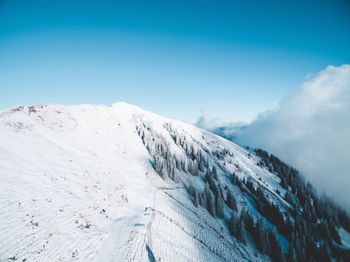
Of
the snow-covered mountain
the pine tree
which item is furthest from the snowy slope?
the pine tree

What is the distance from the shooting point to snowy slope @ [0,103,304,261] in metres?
22.2

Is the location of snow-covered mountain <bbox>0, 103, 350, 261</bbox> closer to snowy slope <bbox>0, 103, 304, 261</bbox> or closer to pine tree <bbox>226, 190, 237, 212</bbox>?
snowy slope <bbox>0, 103, 304, 261</bbox>

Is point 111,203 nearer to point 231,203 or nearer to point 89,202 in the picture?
point 89,202

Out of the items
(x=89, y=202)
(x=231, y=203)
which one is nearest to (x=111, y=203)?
(x=89, y=202)

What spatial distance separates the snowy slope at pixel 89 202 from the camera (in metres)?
22.2

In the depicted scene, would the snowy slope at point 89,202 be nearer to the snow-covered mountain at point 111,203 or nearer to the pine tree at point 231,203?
the snow-covered mountain at point 111,203

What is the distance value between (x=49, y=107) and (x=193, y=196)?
58.4 meters

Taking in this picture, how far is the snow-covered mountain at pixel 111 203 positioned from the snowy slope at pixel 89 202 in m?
0.14

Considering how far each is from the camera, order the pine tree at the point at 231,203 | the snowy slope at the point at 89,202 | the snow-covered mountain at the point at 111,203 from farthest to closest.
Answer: the pine tree at the point at 231,203 → the snow-covered mountain at the point at 111,203 → the snowy slope at the point at 89,202

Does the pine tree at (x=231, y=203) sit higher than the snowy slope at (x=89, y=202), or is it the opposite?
the pine tree at (x=231, y=203)

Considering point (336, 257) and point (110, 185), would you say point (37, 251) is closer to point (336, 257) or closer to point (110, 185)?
point (110, 185)

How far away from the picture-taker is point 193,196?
67.1 metres

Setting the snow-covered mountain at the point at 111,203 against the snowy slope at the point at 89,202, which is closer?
the snowy slope at the point at 89,202

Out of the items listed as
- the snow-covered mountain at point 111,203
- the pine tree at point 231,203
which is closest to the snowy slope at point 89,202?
the snow-covered mountain at point 111,203
